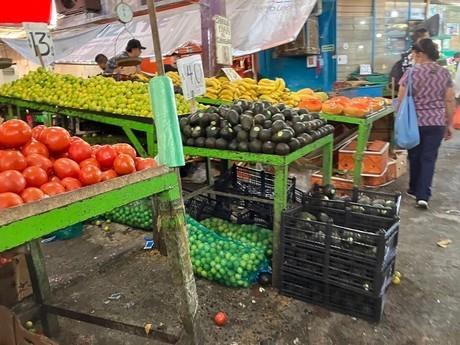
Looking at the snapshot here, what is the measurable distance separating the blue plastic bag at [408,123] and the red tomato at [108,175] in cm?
365

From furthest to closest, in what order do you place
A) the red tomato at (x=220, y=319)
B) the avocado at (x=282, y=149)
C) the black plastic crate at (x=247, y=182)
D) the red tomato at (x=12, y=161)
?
the black plastic crate at (x=247, y=182), the avocado at (x=282, y=149), the red tomato at (x=220, y=319), the red tomato at (x=12, y=161)

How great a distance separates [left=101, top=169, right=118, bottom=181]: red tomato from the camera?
1709mm

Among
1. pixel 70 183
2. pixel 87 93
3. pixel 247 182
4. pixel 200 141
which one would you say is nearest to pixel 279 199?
pixel 200 141

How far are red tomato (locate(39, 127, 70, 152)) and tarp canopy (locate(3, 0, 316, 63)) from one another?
4.45 metres

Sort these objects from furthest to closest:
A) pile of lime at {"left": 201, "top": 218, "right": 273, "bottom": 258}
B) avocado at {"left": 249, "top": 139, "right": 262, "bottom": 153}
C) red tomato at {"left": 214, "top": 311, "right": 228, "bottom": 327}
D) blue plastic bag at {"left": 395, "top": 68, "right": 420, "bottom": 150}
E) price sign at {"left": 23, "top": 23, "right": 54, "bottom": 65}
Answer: price sign at {"left": 23, "top": 23, "right": 54, "bottom": 65}
blue plastic bag at {"left": 395, "top": 68, "right": 420, "bottom": 150}
pile of lime at {"left": 201, "top": 218, "right": 273, "bottom": 258}
avocado at {"left": 249, "top": 139, "right": 262, "bottom": 153}
red tomato at {"left": 214, "top": 311, "right": 228, "bottom": 327}

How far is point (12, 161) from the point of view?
158 centimetres

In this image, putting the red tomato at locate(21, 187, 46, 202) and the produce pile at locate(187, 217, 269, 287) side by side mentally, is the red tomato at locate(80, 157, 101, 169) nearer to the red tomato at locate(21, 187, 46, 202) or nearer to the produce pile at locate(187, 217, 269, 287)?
the red tomato at locate(21, 187, 46, 202)

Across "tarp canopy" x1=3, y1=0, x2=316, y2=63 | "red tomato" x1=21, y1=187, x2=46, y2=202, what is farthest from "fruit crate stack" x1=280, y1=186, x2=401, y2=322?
A: "tarp canopy" x1=3, y1=0, x2=316, y2=63

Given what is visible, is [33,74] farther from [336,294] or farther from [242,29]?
[336,294]

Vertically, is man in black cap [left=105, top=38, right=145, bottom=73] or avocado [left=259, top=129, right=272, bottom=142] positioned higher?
man in black cap [left=105, top=38, right=145, bottom=73]

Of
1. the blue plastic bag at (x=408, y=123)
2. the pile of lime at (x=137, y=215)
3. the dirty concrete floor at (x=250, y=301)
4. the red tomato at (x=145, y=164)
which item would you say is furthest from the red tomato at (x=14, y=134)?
the blue plastic bag at (x=408, y=123)

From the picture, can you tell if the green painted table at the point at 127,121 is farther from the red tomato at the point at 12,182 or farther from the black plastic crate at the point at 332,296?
the red tomato at the point at 12,182

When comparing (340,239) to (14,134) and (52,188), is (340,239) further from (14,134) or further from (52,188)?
(14,134)

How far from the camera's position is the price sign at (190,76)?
3.13 meters
